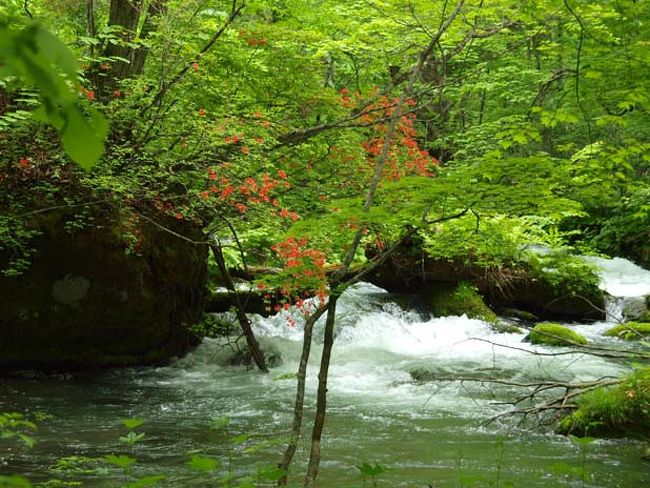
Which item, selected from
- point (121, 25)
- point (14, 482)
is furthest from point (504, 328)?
point (14, 482)

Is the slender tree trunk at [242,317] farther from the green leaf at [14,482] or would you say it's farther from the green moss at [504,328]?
the green leaf at [14,482]

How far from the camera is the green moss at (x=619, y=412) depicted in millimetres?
5754

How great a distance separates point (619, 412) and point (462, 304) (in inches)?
272

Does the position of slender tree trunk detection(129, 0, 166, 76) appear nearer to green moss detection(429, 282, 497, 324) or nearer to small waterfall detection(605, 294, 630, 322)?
green moss detection(429, 282, 497, 324)

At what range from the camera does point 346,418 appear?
6.89 m

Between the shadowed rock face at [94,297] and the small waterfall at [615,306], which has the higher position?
the small waterfall at [615,306]

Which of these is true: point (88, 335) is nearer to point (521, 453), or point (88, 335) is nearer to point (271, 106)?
point (271, 106)

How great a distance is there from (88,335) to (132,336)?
665 millimetres

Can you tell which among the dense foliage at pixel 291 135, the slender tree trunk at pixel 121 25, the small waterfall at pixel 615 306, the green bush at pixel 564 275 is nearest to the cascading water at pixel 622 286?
the small waterfall at pixel 615 306

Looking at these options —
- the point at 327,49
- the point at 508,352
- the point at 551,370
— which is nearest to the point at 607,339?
the point at 508,352

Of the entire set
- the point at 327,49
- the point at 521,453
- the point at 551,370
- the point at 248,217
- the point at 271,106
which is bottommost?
the point at 521,453

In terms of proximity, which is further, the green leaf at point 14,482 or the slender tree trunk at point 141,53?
the slender tree trunk at point 141,53

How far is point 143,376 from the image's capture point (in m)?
8.90

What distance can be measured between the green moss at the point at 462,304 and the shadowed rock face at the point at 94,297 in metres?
5.70
